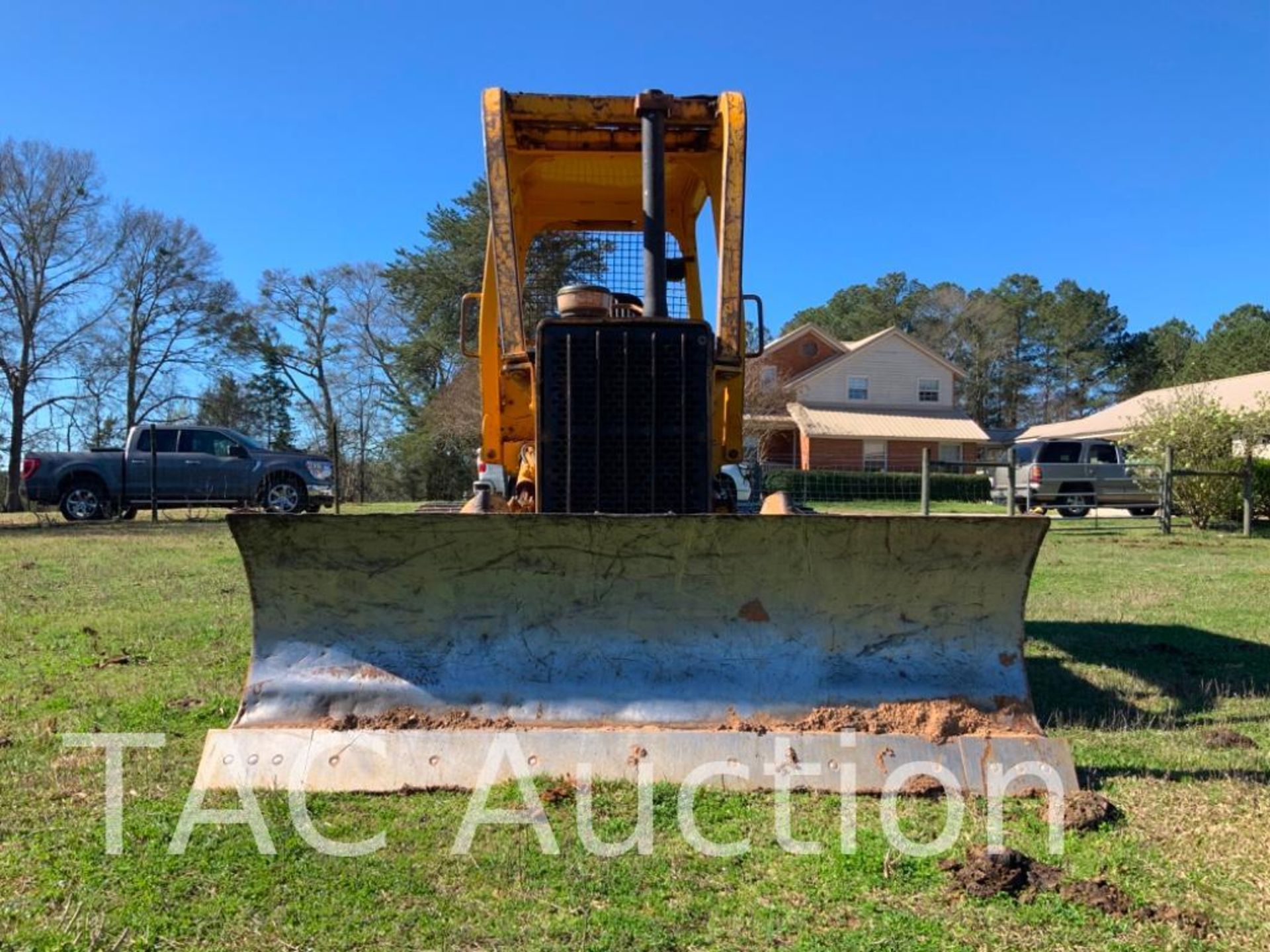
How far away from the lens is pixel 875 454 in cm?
3709

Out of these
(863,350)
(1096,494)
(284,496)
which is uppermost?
(863,350)

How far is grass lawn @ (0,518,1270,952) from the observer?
2443 millimetres

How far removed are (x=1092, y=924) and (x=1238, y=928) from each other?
375 millimetres

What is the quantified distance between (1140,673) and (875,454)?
32356mm

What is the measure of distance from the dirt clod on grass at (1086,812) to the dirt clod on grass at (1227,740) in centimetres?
112

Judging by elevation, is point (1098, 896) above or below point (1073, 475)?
below

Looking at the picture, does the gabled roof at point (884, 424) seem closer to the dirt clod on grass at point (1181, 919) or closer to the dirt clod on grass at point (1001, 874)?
the dirt clod on grass at point (1001, 874)

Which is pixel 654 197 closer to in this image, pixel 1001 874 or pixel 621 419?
pixel 621 419

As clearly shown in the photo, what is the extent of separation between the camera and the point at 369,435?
41.6 m

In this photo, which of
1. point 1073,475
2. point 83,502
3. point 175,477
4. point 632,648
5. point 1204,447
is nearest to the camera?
point 632,648

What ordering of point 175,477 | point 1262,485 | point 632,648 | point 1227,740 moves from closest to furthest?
point 632,648
point 1227,740
point 175,477
point 1262,485

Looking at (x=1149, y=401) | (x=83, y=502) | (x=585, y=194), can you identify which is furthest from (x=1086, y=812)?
(x=1149, y=401)

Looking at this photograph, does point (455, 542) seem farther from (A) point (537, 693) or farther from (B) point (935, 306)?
(B) point (935, 306)

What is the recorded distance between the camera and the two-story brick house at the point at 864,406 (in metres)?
36.6
